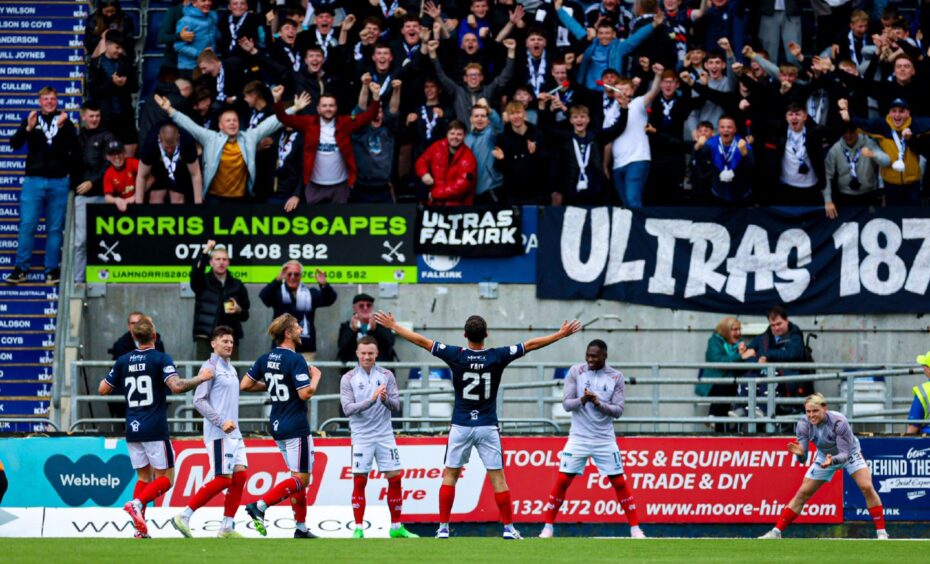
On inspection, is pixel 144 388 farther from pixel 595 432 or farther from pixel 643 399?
pixel 643 399

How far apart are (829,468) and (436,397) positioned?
6.00 m

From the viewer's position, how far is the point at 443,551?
610 inches

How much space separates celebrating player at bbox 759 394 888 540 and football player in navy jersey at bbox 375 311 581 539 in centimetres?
344

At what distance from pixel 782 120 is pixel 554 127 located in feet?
10.4

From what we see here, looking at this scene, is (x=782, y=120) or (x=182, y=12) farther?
(x=182, y=12)

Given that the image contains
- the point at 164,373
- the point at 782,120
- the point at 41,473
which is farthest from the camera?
the point at 782,120

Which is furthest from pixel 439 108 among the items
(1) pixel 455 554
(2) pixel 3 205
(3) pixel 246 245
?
(1) pixel 455 554

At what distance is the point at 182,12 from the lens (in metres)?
26.1

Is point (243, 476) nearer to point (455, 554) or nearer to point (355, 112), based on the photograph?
point (455, 554)

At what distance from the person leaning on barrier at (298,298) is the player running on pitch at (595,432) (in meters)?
4.81

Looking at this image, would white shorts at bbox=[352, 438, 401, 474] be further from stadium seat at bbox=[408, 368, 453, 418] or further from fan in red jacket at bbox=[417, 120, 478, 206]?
fan in red jacket at bbox=[417, 120, 478, 206]

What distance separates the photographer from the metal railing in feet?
69.9

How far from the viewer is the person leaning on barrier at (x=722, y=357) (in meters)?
22.7

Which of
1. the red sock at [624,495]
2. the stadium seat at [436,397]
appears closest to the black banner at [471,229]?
the stadium seat at [436,397]
